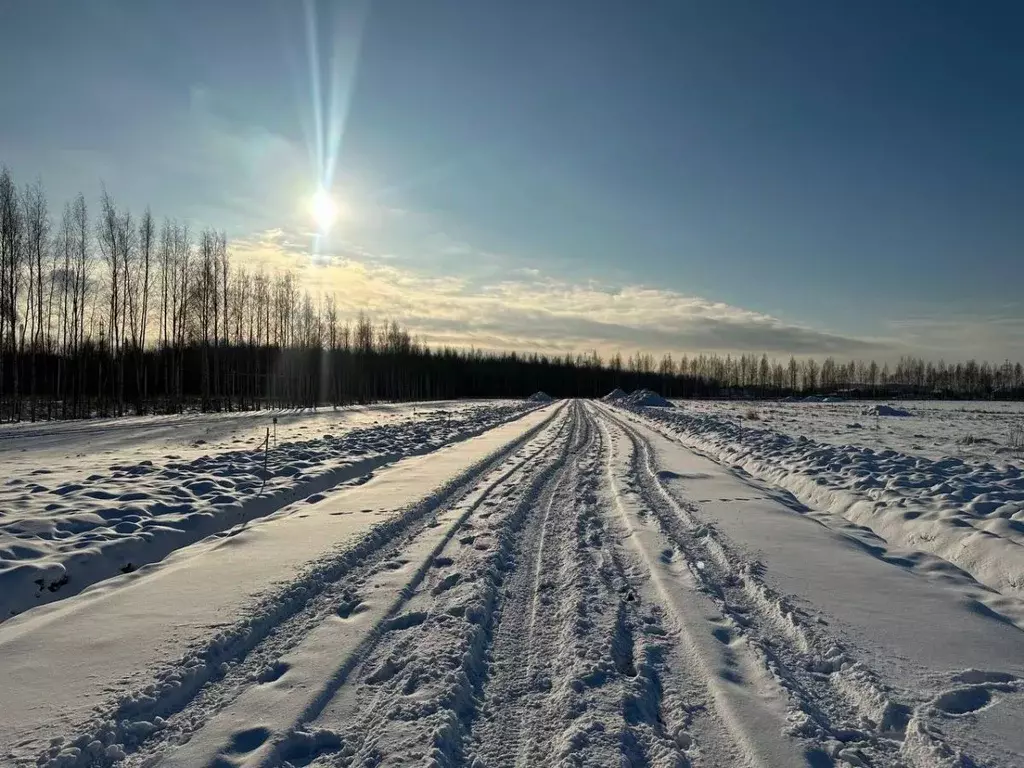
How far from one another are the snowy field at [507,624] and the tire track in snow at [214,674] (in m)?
0.02

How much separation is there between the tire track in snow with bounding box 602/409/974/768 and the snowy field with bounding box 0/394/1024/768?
0.02 metres

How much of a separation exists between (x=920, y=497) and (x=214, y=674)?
9.59 metres

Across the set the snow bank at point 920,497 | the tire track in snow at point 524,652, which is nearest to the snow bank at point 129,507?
the tire track in snow at point 524,652

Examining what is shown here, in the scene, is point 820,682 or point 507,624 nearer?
point 820,682

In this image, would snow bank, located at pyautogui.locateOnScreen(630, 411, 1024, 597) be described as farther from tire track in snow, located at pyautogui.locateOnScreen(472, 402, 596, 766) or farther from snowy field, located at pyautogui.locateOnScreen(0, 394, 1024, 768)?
tire track in snow, located at pyautogui.locateOnScreen(472, 402, 596, 766)

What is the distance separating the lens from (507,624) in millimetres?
4262

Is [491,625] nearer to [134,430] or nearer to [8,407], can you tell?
[134,430]

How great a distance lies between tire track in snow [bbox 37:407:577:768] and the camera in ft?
9.14

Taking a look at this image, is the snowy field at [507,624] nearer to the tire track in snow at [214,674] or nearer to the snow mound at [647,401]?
the tire track in snow at [214,674]

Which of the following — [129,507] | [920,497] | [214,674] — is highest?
[920,497]

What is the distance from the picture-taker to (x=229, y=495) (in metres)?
8.70

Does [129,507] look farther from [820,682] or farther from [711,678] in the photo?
[820,682]

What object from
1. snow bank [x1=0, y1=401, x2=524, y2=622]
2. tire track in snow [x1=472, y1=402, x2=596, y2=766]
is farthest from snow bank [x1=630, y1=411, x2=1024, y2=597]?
snow bank [x1=0, y1=401, x2=524, y2=622]

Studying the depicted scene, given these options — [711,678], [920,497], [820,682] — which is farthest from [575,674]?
[920,497]
